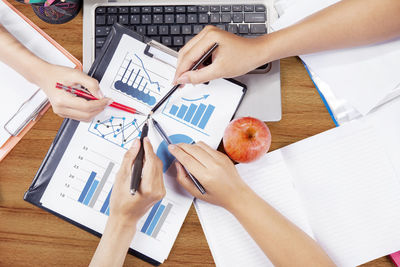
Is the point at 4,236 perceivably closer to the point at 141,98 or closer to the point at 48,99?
the point at 48,99

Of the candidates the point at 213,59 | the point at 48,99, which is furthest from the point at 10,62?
the point at 213,59

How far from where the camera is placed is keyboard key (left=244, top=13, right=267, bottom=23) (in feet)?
2.34

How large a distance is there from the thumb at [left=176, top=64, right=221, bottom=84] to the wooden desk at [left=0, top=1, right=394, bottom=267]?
0.16 metres

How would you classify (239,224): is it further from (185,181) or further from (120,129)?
(120,129)

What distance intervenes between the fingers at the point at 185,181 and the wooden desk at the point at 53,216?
5 cm

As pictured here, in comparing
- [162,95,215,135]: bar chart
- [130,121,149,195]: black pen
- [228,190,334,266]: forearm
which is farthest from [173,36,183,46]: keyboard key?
[228,190,334,266]: forearm

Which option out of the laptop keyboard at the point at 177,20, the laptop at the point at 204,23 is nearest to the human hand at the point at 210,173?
the laptop at the point at 204,23

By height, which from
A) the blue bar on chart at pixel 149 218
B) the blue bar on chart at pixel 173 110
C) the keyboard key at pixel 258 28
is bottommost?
the blue bar on chart at pixel 149 218

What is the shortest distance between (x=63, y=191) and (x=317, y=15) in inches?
23.3

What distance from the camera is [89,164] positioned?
0.71 m

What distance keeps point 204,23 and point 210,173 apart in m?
0.30

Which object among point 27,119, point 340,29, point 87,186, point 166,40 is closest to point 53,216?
point 87,186

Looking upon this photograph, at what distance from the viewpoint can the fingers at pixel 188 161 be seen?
25.8 inches

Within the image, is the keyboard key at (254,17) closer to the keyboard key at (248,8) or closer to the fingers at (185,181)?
the keyboard key at (248,8)
